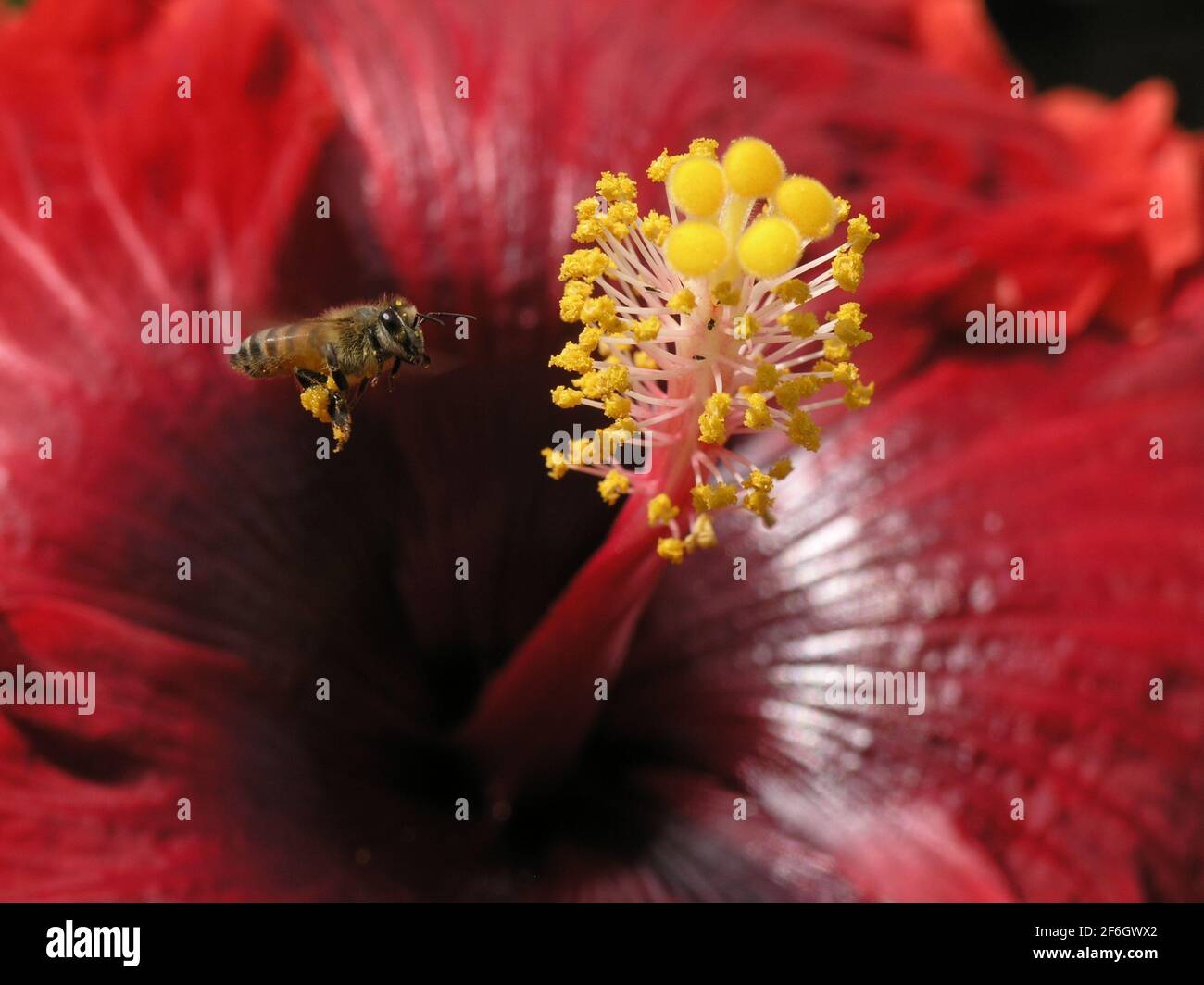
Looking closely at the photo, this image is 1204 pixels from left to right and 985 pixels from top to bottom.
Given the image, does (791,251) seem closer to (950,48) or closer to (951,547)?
(951,547)

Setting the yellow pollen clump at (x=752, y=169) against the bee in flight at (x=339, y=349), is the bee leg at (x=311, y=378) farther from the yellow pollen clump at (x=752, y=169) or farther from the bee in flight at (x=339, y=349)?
the yellow pollen clump at (x=752, y=169)

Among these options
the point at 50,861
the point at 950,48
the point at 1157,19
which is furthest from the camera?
the point at 1157,19

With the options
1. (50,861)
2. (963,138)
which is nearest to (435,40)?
(963,138)

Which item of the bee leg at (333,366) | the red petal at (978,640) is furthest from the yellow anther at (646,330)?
the red petal at (978,640)

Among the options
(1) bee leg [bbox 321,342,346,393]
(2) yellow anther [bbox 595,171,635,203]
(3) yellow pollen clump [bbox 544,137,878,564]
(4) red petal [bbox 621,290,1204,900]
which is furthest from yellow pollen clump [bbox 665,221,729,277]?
(4) red petal [bbox 621,290,1204,900]
